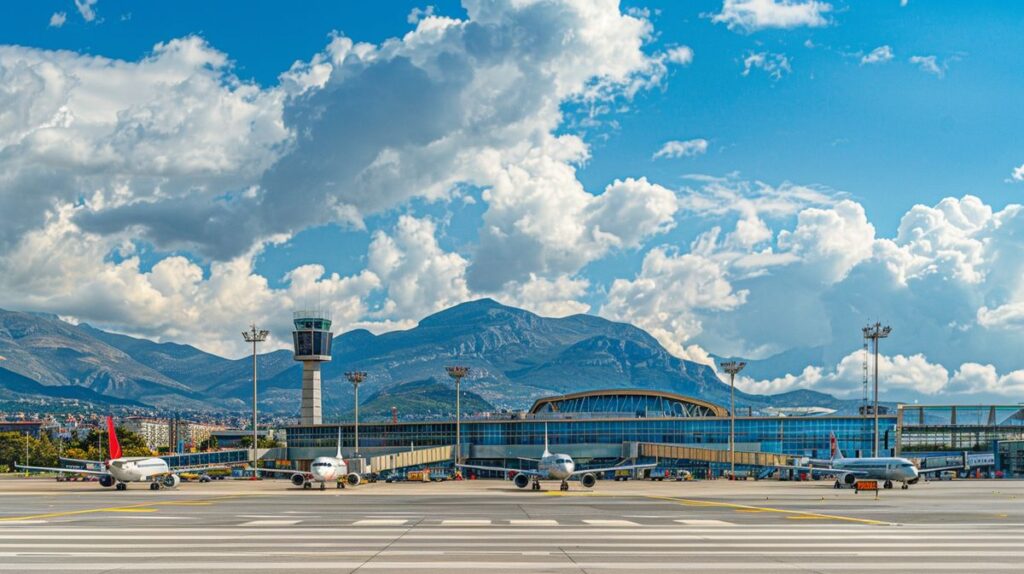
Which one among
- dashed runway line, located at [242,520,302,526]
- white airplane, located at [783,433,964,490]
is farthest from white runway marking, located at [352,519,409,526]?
white airplane, located at [783,433,964,490]

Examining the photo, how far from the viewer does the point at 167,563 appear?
116ft

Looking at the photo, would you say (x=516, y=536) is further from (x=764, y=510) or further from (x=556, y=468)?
(x=556, y=468)

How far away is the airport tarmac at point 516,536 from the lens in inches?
1401

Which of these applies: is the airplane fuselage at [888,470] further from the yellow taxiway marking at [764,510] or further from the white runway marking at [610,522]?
the white runway marking at [610,522]

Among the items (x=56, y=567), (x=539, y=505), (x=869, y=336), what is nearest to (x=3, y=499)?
(x=539, y=505)

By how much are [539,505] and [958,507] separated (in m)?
28.6

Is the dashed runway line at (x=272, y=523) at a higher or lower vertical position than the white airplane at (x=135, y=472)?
higher

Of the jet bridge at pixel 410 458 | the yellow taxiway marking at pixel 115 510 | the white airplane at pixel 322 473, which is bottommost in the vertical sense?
the jet bridge at pixel 410 458

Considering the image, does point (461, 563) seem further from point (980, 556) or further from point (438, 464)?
point (438, 464)

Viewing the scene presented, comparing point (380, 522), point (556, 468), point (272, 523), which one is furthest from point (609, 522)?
point (556, 468)

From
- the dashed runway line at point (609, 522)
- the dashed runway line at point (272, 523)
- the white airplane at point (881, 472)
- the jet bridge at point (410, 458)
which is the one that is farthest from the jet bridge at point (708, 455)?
the dashed runway line at point (272, 523)

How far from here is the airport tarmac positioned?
117 ft

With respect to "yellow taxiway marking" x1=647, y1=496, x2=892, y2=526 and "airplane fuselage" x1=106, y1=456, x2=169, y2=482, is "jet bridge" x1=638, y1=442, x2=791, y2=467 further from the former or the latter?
"airplane fuselage" x1=106, y1=456, x2=169, y2=482

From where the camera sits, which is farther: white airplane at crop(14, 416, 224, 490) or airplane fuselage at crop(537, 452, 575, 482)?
white airplane at crop(14, 416, 224, 490)
